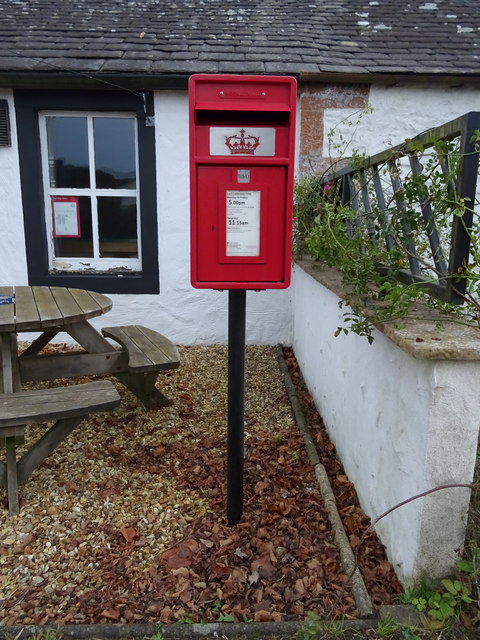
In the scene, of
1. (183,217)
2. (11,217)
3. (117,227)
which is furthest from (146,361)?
(11,217)

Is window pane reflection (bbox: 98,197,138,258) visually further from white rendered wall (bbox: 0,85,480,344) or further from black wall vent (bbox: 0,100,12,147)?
black wall vent (bbox: 0,100,12,147)

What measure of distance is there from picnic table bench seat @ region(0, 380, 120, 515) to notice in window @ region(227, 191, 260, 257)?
1145mm

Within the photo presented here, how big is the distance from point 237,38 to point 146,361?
396 centimetres

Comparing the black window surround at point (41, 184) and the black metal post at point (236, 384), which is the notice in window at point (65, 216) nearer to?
the black window surround at point (41, 184)

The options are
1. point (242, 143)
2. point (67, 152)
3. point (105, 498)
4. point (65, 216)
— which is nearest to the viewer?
point (242, 143)

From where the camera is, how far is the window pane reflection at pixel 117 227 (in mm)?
5707

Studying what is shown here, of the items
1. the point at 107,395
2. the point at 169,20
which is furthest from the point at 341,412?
the point at 169,20

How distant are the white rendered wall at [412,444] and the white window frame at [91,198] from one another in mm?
3547

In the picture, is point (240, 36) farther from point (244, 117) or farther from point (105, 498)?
point (105, 498)

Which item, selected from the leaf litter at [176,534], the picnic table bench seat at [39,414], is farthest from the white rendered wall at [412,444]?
the picnic table bench seat at [39,414]

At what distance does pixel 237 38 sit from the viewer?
5.62m

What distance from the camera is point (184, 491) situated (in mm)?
2900

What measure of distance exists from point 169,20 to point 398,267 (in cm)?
515

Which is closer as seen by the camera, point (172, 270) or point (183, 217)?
point (183, 217)
